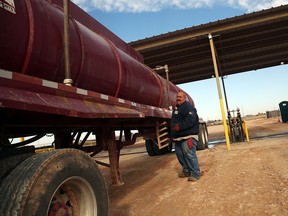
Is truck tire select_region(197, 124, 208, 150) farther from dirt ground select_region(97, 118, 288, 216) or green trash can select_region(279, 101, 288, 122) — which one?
green trash can select_region(279, 101, 288, 122)

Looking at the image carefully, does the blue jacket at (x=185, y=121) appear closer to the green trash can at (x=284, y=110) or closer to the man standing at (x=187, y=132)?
the man standing at (x=187, y=132)

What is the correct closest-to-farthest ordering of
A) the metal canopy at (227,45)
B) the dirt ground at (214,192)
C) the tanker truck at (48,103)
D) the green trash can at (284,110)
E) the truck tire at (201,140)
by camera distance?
the tanker truck at (48,103)
the dirt ground at (214,192)
the metal canopy at (227,45)
the truck tire at (201,140)
the green trash can at (284,110)

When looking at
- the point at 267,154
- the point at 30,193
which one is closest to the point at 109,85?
the point at 30,193

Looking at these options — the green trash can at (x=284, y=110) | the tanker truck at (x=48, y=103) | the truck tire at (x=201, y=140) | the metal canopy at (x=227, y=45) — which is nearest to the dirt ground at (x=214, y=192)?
the tanker truck at (x=48, y=103)

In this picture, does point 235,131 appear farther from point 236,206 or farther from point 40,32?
point 40,32

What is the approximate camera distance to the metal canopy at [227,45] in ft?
35.8

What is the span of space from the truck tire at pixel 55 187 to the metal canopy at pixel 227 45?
31.6 ft

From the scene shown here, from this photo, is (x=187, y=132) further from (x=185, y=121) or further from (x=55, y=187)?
(x=55, y=187)

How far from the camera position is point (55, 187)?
2150mm

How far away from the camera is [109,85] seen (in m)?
4.23

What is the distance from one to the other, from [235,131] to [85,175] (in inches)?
447

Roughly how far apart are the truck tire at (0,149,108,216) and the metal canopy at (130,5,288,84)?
379 inches

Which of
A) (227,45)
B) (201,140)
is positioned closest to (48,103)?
(201,140)

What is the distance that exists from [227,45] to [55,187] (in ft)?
41.7
